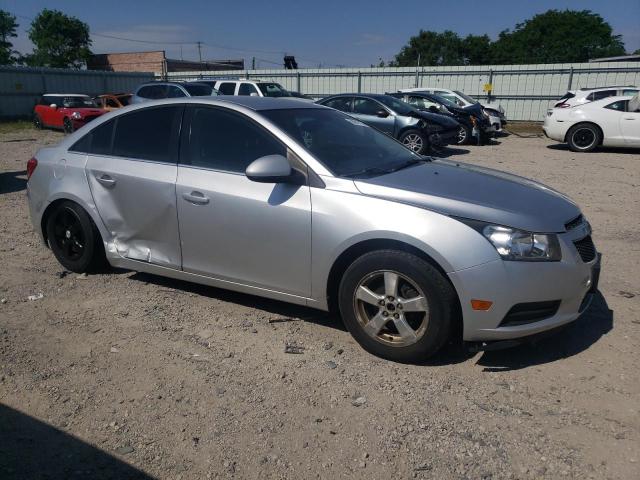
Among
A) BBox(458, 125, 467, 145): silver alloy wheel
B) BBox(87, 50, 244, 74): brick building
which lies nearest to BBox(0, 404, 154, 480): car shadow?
BBox(458, 125, 467, 145): silver alloy wheel

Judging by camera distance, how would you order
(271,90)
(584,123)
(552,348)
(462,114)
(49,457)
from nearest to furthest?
(49,457) < (552,348) < (584,123) < (462,114) < (271,90)

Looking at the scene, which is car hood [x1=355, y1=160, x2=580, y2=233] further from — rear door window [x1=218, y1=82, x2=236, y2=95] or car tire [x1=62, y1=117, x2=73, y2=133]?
car tire [x1=62, y1=117, x2=73, y2=133]

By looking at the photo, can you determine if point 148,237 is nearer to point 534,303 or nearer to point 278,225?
point 278,225

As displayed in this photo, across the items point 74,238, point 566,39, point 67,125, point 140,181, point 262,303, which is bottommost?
point 67,125

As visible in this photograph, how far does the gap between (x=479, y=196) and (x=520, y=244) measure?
0.45 metres

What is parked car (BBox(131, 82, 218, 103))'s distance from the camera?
15.7 metres

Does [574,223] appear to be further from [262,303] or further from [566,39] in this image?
[566,39]

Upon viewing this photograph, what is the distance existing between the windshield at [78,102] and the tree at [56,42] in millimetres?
48380

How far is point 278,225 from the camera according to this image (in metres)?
3.61

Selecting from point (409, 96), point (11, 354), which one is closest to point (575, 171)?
point (409, 96)

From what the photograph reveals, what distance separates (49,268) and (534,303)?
4.31 m

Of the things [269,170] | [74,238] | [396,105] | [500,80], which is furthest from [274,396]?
[500,80]

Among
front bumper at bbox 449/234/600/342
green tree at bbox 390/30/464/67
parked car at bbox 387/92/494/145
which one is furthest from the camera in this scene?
green tree at bbox 390/30/464/67

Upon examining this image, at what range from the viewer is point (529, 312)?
10.4 feet
